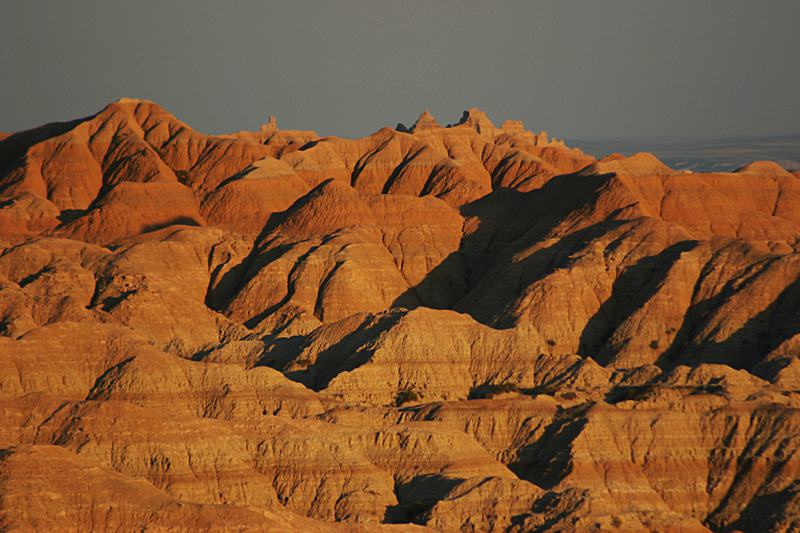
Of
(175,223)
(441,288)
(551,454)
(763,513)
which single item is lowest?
(763,513)

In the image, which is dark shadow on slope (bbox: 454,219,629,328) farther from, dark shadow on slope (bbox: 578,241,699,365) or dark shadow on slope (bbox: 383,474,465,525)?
dark shadow on slope (bbox: 383,474,465,525)

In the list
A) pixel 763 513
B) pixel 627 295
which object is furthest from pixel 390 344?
pixel 627 295

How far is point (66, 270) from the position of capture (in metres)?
130

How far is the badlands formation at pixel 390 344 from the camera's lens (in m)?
74.2

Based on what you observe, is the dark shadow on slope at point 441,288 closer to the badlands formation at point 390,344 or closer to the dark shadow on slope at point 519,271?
the badlands formation at point 390,344

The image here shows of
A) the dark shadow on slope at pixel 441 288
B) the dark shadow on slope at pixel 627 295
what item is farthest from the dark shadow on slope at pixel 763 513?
the dark shadow on slope at pixel 441 288

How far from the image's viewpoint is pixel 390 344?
102875 mm

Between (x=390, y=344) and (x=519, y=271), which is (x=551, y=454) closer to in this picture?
(x=390, y=344)

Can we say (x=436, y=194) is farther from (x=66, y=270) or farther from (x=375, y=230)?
(x=66, y=270)

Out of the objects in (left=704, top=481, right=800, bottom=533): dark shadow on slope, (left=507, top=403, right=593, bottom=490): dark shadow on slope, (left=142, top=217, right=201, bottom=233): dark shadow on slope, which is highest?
(left=142, top=217, right=201, bottom=233): dark shadow on slope

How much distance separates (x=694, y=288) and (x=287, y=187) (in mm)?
61149

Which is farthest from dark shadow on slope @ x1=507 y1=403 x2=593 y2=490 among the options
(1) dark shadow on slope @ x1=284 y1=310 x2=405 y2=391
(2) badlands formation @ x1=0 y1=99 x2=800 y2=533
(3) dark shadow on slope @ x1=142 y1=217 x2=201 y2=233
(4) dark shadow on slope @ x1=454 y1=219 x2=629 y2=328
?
(3) dark shadow on slope @ x1=142 y1=217 x2=201 y2=233

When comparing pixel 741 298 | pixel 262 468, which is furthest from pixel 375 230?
pixel 262 468

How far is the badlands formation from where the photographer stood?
74.2m
